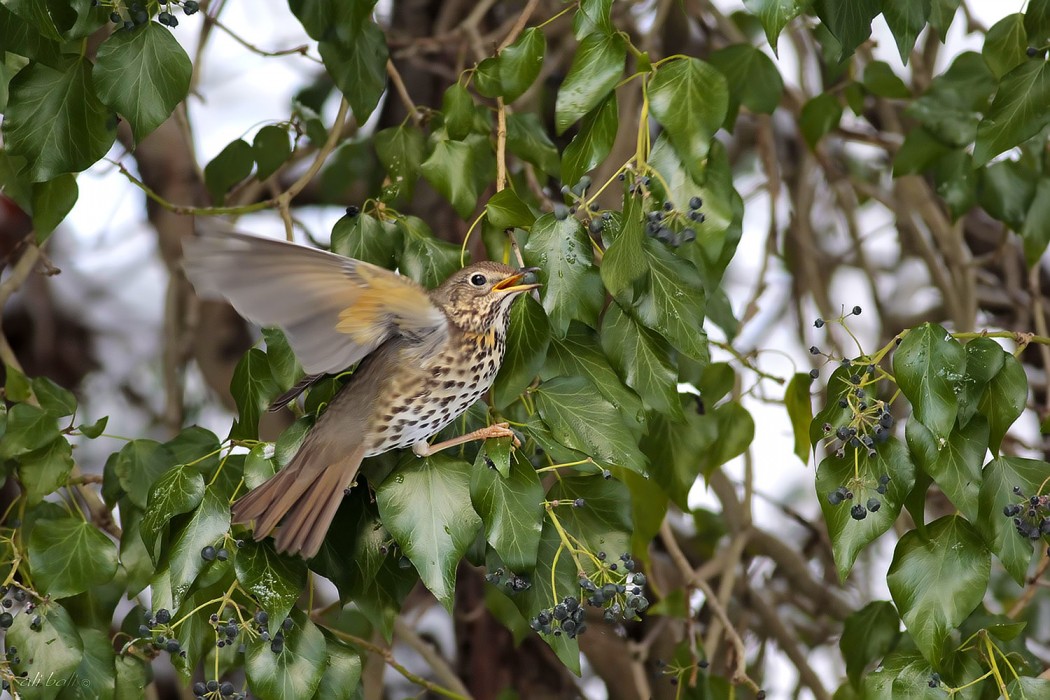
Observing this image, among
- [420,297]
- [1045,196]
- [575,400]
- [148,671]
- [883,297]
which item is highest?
[420,297]

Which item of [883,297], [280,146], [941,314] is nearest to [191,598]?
[280,146]

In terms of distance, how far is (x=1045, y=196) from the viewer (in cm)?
223

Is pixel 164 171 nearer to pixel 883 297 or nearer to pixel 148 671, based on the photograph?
pixel 148 671

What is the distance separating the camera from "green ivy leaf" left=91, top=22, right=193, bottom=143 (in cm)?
156

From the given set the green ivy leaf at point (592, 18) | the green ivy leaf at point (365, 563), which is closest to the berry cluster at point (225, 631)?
the green ivy leaf at point (365, 563)

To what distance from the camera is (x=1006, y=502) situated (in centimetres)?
151

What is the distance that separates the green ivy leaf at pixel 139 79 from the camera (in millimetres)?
1563

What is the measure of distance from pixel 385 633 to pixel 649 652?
4.41 ft

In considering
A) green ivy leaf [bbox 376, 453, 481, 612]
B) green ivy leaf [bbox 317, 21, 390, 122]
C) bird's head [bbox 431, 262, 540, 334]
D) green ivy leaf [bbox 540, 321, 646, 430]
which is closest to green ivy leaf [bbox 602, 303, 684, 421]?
green ivy leaf [bbox 540, 321, 646, 430]

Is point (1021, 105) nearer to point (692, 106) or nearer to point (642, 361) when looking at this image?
point (692, 106)

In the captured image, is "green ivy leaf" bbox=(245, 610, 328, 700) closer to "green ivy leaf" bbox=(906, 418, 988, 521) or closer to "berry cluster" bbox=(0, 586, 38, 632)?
"berry cluster" bbox=(0, 586, 38, 632)

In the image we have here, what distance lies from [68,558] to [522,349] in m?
0.71

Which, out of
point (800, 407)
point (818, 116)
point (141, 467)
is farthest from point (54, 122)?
point (818, 116)

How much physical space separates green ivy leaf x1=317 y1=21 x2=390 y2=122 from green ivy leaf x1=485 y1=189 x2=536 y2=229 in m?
0.41
